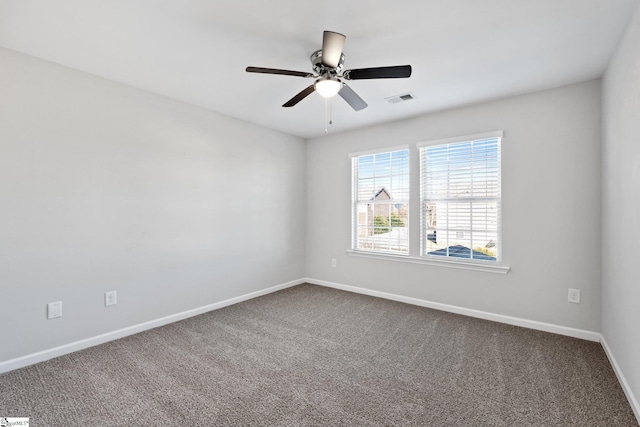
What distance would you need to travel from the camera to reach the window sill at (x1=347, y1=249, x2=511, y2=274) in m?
3.37

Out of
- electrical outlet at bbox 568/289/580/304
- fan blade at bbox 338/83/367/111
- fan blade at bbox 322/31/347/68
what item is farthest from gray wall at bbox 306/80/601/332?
fan blade at bbox 322/31/347/68

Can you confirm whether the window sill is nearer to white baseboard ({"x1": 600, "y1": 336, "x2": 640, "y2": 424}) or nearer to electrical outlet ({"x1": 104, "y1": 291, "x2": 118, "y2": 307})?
white baseboard ({"x1": 600, "y1": 336, "x2": 640, "y2": 424})

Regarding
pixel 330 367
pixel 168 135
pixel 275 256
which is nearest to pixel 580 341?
pixel 330 367

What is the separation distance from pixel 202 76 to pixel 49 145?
4.63 ft

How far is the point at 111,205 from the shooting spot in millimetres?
2885

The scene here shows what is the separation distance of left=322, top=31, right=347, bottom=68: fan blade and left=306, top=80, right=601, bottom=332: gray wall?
2.22 m

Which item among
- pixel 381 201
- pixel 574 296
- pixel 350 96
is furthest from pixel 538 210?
pixel 350 96

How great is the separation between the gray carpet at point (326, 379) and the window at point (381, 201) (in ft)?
4.41

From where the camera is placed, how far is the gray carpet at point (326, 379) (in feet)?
6.00

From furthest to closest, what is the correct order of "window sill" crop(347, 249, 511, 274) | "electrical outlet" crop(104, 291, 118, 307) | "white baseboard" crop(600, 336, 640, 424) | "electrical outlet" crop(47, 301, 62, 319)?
"window sill" crop(347, 249, 511, 274) < "electrical outlet" crop(104, 291, 118, 307) < "electrical outlet" crop(47, 301, 62, 319) < "white baseboard" crop(600, 336, 640, 424)

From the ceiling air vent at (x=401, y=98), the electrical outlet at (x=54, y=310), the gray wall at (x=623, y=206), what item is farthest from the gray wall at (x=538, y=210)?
the electrical outlet at (x=54, y=310)

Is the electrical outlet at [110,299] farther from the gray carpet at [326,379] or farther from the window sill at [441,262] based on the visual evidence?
the window sill at [441,262]

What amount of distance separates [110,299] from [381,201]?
3433mm

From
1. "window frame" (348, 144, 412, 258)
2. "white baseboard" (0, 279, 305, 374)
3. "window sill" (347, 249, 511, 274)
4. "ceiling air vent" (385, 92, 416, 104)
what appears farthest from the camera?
"window frame" (348, 144, 412, 258)
